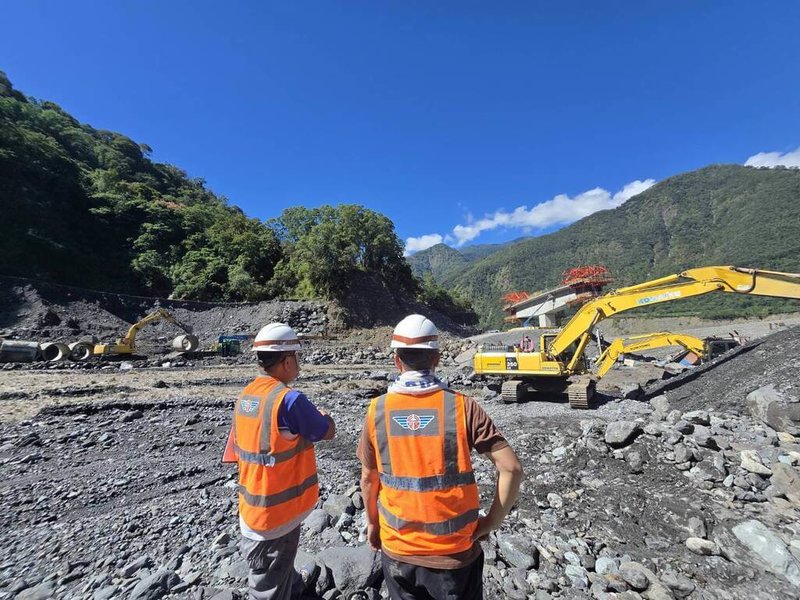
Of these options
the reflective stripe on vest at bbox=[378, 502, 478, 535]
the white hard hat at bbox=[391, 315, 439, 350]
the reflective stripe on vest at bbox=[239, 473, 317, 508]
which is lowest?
the reflective stripe on vest at bbox=[239, 473, 317, 508]

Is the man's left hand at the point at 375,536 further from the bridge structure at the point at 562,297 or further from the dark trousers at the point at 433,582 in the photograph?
the bridge structure at the point at 562,297

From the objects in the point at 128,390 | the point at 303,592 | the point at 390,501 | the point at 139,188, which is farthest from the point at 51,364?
the point at 139,188

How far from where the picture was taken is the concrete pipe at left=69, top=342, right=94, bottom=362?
18.0 m

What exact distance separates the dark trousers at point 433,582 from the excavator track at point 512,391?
9.64 m

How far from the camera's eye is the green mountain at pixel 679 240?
53.0m

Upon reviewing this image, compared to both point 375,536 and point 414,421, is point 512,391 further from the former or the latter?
point 414,421

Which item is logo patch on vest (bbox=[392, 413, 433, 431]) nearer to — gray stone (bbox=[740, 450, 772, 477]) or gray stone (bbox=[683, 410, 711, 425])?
gray stone (bbox=[740, 450, 772, 477])

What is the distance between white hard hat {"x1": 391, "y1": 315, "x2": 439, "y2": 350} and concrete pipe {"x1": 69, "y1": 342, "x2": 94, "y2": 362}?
72.6 ft

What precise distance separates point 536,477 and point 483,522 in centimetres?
385

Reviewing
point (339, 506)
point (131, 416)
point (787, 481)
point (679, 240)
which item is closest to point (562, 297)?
point (787, 481)

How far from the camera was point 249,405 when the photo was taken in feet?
7.62

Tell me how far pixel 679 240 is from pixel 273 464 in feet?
327

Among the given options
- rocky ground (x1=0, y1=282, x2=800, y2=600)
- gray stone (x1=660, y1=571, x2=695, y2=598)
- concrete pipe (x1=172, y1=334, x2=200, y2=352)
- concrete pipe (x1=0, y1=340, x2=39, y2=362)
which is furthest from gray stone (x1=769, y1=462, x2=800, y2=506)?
concrete pipe (x1=0, y1=340, x2=39, y2=362)

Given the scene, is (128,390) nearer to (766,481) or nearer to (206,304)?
(766,481)
